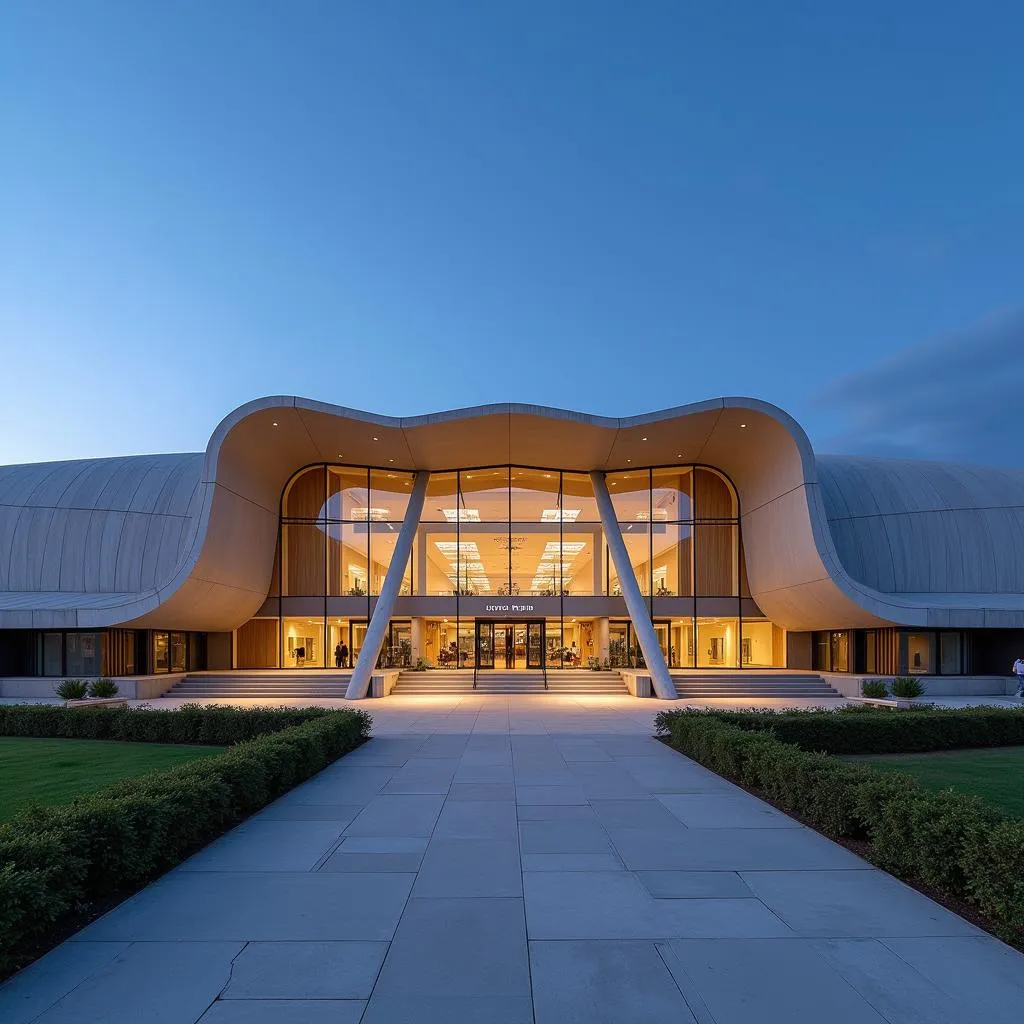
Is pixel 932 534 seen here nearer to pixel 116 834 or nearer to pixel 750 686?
pixel 750 686

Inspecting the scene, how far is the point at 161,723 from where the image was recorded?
17172mm

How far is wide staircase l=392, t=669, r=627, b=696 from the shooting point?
31031 millimetres

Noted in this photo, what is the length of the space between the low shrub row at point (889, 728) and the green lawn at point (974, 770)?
320mm

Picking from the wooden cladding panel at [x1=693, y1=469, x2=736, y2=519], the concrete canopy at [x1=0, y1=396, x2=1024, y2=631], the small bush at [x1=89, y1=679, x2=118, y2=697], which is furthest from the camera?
the wooden cladding panel at [x1=693, y1=469, x2=736, y2=519]

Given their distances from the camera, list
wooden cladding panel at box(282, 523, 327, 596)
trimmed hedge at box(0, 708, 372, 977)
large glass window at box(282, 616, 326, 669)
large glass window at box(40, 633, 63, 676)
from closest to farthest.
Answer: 1. trimmed hedge at box(0, 708, 372, 977)
2. large glass window at box(40, 633, 63, 676)
3. wooden cladding panel at box(282, 523, 327, 596)
4. large glass window at box(282, 616, 326, 669)

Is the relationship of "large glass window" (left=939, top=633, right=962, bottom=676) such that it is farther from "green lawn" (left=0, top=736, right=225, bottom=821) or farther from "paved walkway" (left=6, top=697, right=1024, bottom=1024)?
"green lawn" (left=0, top=736, right=225, bottom=821)

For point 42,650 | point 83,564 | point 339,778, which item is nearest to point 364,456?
point 83,564

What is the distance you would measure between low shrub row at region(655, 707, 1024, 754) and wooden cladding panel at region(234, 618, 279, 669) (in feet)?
79.3

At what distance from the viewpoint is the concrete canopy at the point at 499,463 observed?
28375 mm

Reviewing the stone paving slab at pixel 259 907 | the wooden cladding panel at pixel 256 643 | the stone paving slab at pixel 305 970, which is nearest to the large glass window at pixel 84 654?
the wooden cladding panel at pixel 256 643

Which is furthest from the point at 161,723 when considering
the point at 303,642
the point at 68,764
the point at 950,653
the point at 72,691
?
the point at 950,653

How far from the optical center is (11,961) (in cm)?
514

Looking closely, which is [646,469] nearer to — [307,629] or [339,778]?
[307,629]

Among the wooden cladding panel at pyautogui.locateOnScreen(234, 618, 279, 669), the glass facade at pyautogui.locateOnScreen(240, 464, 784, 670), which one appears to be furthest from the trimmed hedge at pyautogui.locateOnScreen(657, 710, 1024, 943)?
the wooden cladding panel at pyautogui.locateOnScreen(234, 618, 279, 669)
